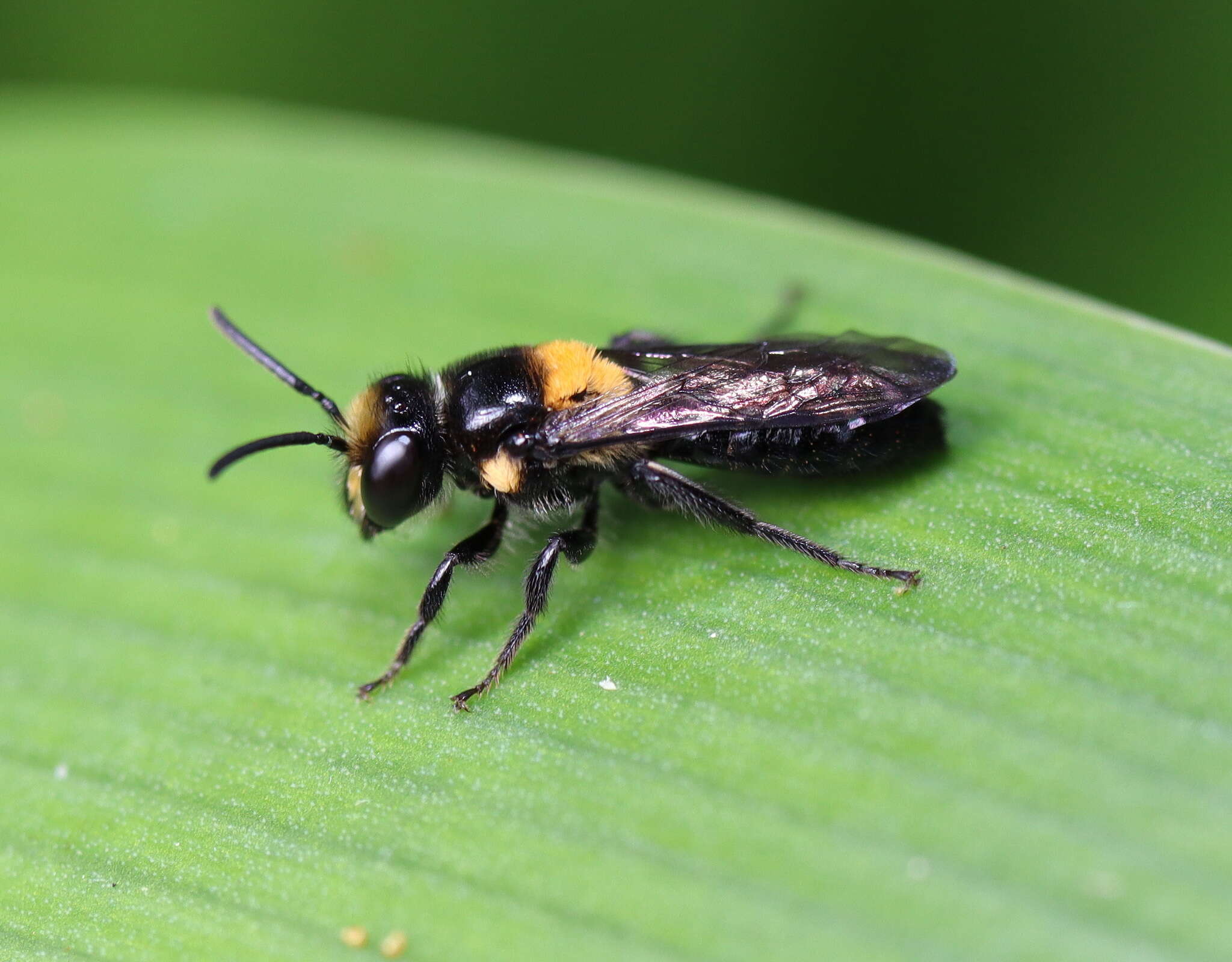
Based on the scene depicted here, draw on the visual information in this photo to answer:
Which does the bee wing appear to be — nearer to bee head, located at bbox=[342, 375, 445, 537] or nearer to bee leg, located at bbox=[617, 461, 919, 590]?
bee leg, located at bbox=[617, 461, 919, 590]

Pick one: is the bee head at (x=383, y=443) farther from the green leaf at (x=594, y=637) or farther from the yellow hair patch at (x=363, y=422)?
the green leaf at (x=594, y=637)

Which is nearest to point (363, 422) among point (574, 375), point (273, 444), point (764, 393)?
point (273, 444)

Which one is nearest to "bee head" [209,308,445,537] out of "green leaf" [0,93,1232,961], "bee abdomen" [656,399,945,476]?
"green leaf" [0,93,1232,961]

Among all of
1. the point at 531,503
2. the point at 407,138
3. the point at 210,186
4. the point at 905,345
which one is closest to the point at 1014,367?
the point at 905,345

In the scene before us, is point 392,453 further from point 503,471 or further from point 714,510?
point 714,510

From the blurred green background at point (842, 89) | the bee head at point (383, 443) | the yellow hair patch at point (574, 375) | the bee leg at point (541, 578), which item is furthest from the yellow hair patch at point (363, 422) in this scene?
the blurred green background at point (842, 89)

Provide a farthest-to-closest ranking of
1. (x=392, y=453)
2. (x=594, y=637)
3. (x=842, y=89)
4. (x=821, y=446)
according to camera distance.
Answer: (x=842, y=89) → (x=821, y=446) → (x=392, y=453) → (x=594, y=637)

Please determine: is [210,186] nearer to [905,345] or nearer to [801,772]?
[905,345]
